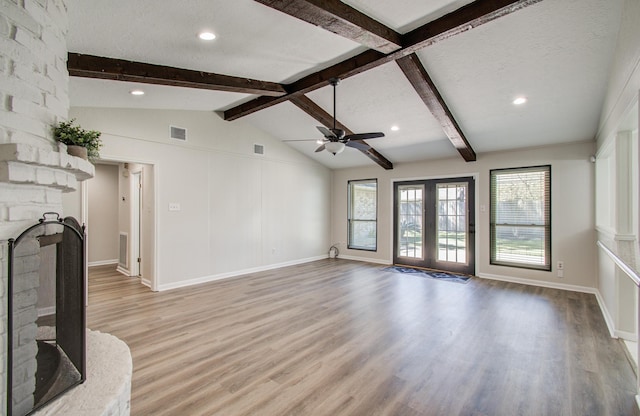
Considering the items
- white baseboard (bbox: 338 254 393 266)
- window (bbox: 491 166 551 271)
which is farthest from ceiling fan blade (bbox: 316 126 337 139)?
white baseboard (bbox: 338 254 393 266)

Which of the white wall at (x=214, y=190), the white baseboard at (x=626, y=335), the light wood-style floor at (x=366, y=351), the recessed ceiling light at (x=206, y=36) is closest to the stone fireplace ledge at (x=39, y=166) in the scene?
the light wood-style floor at (x=366, y=351)

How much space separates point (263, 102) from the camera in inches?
199

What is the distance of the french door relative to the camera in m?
6.39

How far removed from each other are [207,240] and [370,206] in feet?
13.7

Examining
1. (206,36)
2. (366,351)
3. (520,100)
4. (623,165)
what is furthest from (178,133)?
(623,165)

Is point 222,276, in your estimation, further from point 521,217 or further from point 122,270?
point 521,217

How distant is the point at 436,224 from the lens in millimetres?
6809

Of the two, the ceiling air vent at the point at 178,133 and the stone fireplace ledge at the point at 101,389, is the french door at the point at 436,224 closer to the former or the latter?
the ceiling air vent at the point at 178,133

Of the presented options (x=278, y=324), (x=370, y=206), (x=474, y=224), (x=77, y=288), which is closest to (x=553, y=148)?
(x=474, y=224)

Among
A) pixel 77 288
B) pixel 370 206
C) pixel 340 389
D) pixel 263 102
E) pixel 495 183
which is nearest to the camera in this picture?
pixel 77 288

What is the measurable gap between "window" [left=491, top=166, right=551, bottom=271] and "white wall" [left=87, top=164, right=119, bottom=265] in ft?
28.0

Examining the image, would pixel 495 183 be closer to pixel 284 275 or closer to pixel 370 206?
pixel 370 206

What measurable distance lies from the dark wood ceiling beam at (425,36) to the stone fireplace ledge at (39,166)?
3.03 metres

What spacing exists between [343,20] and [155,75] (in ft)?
7.52
